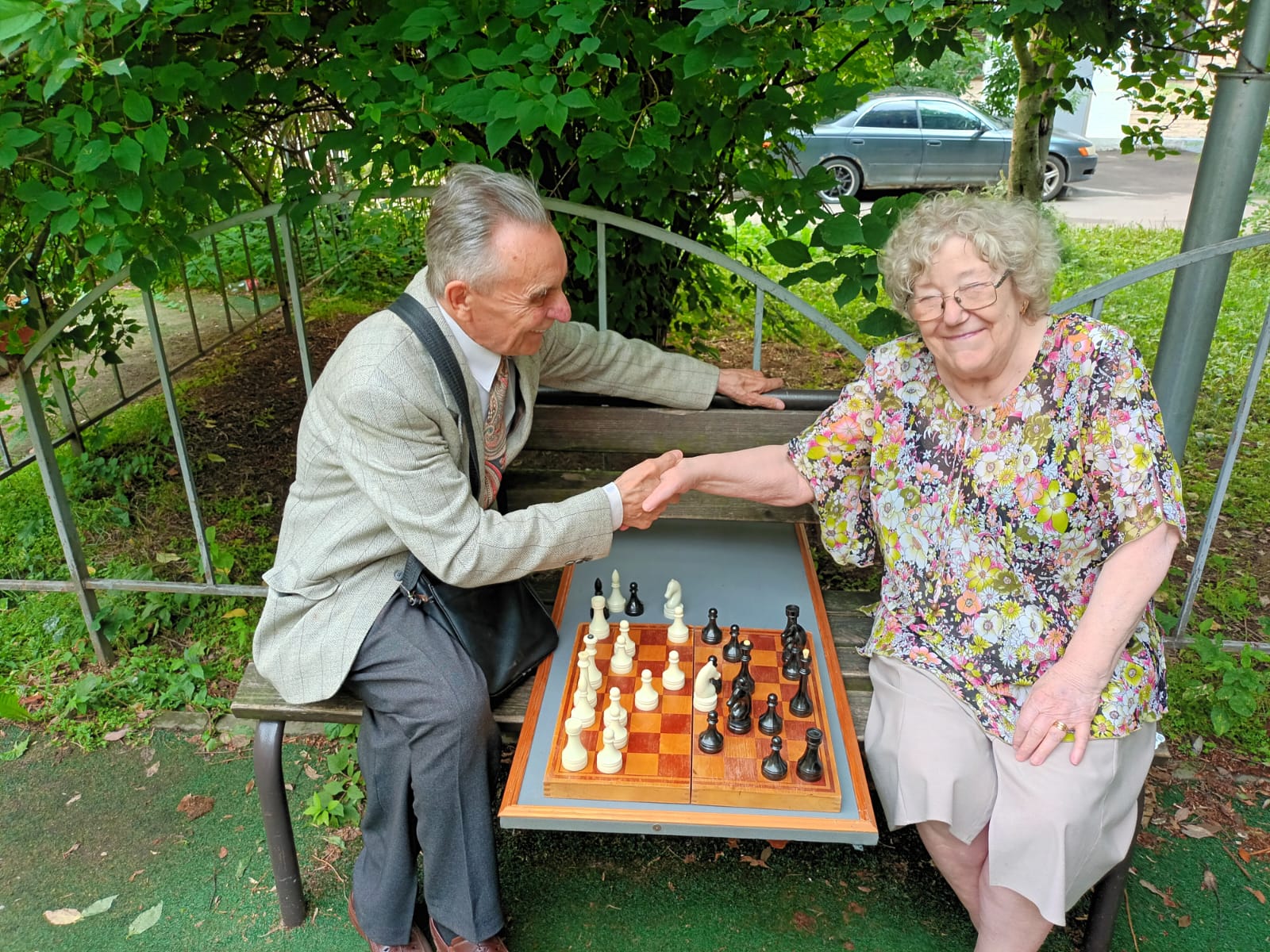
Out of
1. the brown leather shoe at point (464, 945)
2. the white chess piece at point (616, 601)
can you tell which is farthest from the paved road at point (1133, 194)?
the brown leather shoe at point (464, 945)

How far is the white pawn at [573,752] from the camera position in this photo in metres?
2.10

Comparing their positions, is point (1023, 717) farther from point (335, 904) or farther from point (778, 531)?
point (335, 904)

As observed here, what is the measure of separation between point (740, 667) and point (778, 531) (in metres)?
0.89

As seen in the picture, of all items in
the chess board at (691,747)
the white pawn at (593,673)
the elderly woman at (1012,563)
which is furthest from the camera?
the white pawn at (593,673)

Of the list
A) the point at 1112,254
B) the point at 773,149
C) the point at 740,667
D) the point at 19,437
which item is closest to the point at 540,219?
the point at 740,667

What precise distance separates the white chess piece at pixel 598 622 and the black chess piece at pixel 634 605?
0.12 m

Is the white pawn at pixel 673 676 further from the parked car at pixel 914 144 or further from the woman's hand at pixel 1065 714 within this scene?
the parked car at pixel 914 144

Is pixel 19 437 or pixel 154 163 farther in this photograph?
pixel 19 437

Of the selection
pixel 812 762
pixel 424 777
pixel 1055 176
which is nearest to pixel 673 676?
pixel 812 762

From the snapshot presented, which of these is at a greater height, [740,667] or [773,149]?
[773,149]

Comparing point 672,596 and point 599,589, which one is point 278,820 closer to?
point 599,589

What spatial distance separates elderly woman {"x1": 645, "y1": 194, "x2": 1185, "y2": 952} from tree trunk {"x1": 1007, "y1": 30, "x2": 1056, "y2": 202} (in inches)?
119

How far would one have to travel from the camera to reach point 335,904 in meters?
2.73

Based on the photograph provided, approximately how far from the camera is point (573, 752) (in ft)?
6.92
